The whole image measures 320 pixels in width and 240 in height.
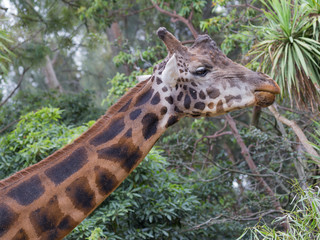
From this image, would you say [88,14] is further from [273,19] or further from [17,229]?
[17,229]

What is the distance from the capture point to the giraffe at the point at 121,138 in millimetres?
3164

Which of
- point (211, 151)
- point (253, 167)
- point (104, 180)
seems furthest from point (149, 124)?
point (211, 151)

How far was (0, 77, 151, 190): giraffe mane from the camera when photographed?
3.25 m

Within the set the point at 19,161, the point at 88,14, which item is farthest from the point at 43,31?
the point at 19,161

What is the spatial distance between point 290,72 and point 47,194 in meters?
3.84

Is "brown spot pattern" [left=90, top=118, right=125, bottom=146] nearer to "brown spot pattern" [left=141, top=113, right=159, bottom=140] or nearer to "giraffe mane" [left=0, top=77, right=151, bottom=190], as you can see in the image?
"giraffe mane" [left=0, top=77, right=151, bottom=190]

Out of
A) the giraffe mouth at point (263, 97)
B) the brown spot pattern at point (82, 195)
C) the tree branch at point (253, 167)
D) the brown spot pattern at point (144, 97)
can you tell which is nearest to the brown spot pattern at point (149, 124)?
the brown spot pattern at point (144, 97)


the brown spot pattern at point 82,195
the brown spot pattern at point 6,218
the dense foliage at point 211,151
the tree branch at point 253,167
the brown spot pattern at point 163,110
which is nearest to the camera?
the brown spot pattern at point 6,218

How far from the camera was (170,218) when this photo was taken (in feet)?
19.7

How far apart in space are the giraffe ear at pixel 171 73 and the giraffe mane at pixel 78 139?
215 millimetres

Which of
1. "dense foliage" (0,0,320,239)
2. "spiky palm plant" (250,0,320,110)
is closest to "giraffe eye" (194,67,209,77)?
"dense foliage" (0,0,320,239)

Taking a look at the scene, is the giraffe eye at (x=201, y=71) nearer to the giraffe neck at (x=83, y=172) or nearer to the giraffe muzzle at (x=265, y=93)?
the giraffe neck at (x=83, y=172)

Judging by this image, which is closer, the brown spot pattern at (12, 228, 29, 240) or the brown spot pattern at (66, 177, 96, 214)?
the brown spot pattern at (12, 228, 29, 240)

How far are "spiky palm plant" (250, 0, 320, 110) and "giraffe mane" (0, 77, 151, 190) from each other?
2.90 m
